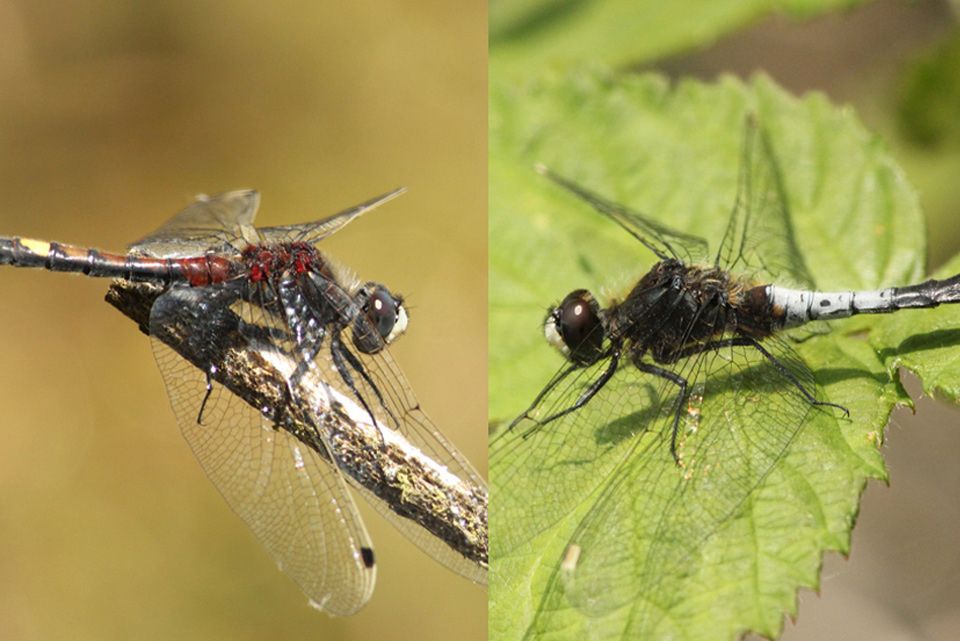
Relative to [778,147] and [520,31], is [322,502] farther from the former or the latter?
[520,31]

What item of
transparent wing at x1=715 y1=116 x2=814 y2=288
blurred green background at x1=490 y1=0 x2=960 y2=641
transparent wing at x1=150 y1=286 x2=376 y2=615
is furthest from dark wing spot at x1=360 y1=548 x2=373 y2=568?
blurred green background at x1=490 y1=0 x2=960 y2=641

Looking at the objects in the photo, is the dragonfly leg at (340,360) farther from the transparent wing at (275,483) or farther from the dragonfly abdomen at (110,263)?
the dragonfly abdomen at (110,263)

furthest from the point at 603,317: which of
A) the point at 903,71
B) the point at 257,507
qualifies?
the point at 903,71

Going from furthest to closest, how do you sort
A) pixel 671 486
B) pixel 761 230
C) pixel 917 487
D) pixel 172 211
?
pixel 172 211
pixel 917 487
pixel 761 230
pixel 671 486

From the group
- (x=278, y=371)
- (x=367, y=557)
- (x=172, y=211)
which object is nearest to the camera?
(x=278, y=371)

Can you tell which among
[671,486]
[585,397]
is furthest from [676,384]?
[671,486]

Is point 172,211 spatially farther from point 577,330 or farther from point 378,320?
point 577,330
